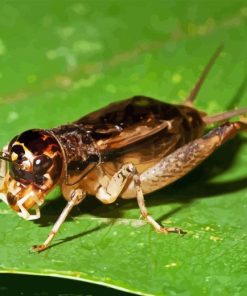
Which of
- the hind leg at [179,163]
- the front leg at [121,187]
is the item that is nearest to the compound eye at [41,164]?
the front leg at [121,187]

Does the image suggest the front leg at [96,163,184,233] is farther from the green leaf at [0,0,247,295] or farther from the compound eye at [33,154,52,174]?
the compound eye at [33,154,52,174]

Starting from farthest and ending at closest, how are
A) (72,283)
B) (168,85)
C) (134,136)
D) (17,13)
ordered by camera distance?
(17,13)
(168,85)
(134,136)
(72,283)

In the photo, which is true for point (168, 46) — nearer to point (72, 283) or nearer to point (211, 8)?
point (211, 8)

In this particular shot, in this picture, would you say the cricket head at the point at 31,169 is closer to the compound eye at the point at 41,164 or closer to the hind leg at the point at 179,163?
the compound eye at the point at 41,164

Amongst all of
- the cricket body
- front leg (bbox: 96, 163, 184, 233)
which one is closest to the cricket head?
the cricket body

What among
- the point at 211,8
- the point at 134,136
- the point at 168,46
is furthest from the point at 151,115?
the point at 211,8

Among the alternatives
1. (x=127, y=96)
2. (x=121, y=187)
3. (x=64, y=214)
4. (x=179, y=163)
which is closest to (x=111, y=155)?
(x=121, y=187)

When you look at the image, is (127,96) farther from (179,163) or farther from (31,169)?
(31,169)
